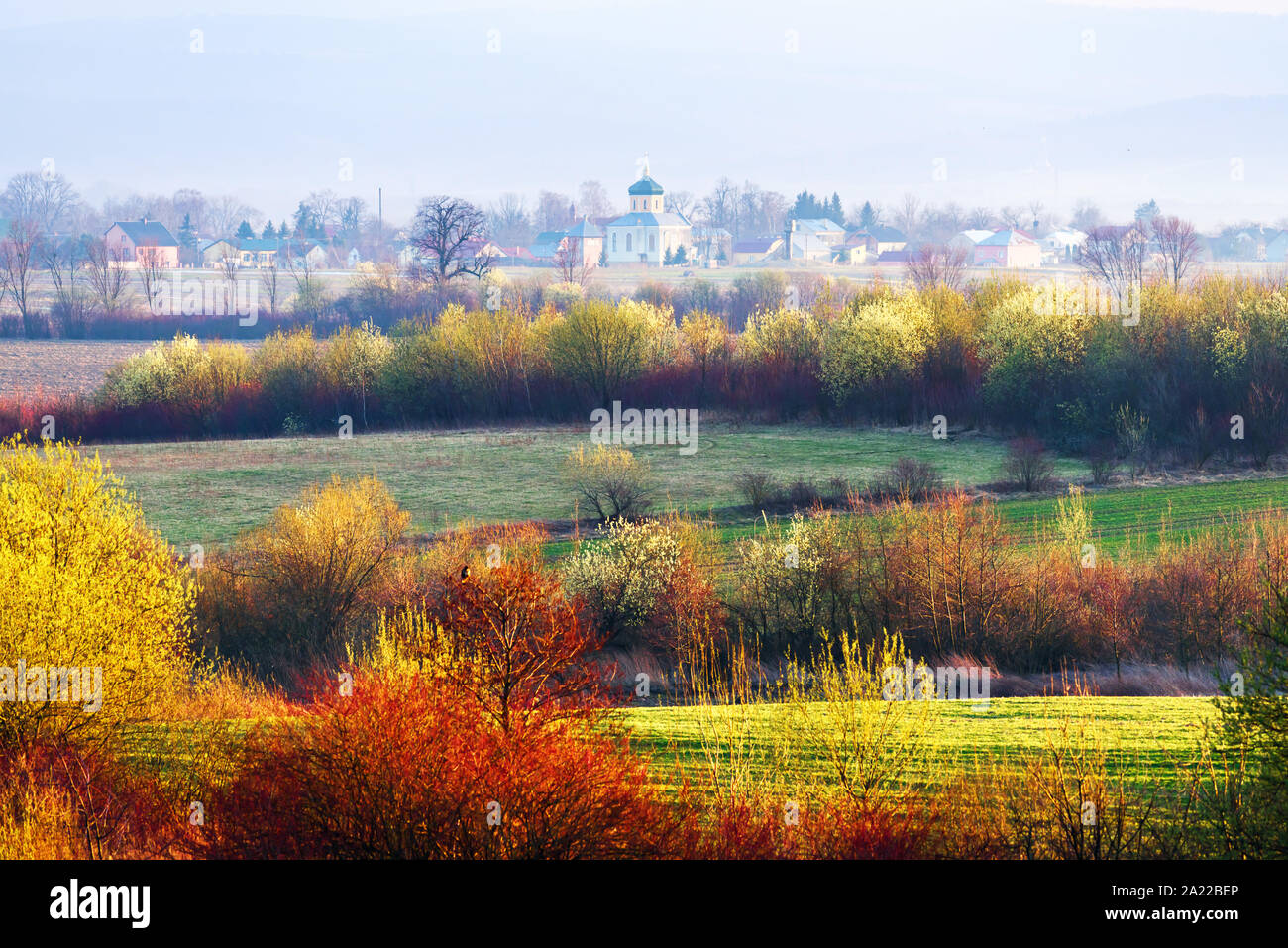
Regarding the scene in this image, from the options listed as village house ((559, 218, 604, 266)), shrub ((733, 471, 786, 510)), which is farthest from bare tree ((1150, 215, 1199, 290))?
shrub ((733, 471, 786, 510))

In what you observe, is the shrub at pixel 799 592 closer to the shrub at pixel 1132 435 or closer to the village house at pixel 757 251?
the shrub at pixel 1132 435

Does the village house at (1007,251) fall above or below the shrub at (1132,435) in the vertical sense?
above

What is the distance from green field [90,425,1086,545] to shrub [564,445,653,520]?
933 mm

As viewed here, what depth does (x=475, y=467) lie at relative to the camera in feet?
159

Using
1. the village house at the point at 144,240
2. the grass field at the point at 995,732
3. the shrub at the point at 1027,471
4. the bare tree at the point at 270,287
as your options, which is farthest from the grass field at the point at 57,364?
A: the village house at the point at 144,240

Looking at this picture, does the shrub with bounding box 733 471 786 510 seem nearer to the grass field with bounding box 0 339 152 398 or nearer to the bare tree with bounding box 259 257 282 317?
the grass field with bounding box 0 339 152 398

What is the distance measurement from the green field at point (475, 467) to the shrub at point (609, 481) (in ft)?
3.06

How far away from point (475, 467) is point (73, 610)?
1203 inches

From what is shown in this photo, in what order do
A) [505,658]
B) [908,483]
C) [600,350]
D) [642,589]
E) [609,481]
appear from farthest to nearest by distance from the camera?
[600,350] → [609,481] → [908,483] → [642,589] → [505,658]

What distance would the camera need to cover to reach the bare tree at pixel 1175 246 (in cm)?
12462

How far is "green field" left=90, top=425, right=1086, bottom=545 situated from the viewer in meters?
40.2

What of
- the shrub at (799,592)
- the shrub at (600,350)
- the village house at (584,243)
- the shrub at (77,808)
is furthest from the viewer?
the village house at (584,243)

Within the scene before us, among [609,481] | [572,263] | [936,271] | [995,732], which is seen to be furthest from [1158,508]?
[572,263]

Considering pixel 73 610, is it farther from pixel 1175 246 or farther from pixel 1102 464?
pixel 1175 246
